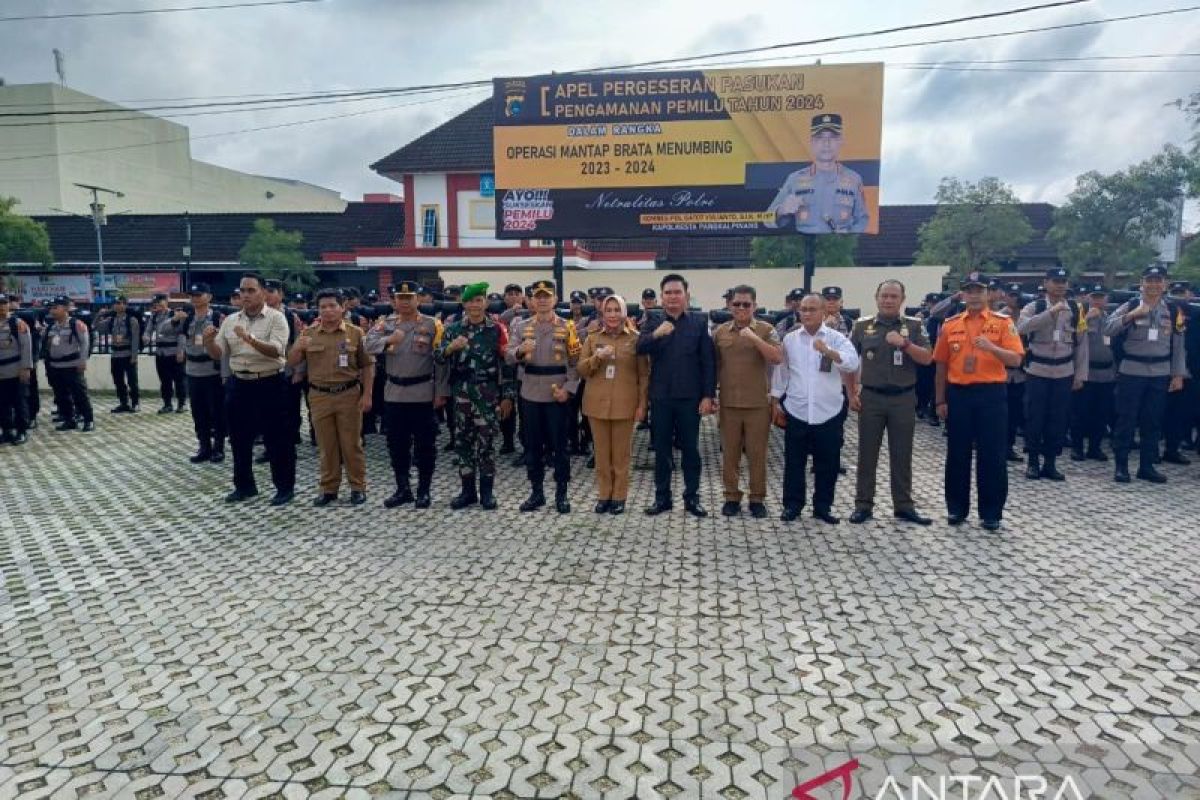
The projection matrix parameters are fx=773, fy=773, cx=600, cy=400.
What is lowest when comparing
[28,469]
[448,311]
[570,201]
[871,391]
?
[28,469]

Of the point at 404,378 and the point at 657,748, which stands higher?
the point at 404,378

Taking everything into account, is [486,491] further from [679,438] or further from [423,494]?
[679,438]

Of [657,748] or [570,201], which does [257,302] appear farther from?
[570,201]

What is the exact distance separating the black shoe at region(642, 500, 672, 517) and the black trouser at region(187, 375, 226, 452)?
5174 millimetres

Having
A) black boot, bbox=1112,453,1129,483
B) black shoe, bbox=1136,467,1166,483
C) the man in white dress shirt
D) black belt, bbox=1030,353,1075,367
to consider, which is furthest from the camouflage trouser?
black shoe, bbox=1136,467,1166,483

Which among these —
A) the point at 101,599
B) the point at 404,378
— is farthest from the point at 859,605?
the point at 101,599

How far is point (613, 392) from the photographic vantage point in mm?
6211

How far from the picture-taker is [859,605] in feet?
14.3

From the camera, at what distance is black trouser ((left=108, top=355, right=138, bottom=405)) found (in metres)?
12.2

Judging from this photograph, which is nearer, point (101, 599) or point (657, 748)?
point (657, 748)

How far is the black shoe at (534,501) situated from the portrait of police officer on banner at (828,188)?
29.5ft

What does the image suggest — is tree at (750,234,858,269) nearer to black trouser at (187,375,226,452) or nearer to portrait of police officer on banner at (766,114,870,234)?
portrait of police officer on banner at (766,114,870,234)

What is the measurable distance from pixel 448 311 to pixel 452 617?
5779mm

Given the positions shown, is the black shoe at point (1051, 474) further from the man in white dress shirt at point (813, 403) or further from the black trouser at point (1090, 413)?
the man in white dress shirt at point (813, 403)
